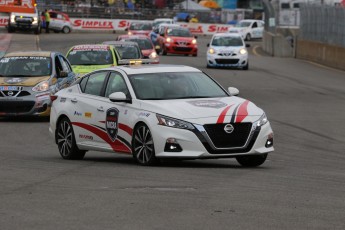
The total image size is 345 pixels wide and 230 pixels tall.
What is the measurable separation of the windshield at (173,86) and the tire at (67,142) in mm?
1557

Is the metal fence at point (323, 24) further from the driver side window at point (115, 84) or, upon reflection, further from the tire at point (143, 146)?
the tire at point (143, 146)

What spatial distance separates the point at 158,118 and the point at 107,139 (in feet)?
4.94

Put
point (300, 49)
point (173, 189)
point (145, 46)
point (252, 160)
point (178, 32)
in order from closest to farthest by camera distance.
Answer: point (173, 189) → point (252, 160) → point (145, 46) → point (178, 32) → point (300, 49)

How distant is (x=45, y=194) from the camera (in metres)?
10.1

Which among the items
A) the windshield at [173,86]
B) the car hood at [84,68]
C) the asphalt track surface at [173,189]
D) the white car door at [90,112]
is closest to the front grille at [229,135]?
the asphalt track surface at [173,189]

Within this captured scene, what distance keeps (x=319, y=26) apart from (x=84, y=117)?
35.2 metres

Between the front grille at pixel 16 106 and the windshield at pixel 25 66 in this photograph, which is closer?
the front grille at pixel 16 106

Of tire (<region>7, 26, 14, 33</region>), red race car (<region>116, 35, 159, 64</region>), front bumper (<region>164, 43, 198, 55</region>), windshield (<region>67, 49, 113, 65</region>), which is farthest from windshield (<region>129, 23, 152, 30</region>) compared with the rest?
windshield (<region>67, 49, 113, 65</region>)

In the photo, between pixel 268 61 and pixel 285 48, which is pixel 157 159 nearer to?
pixel 268 61

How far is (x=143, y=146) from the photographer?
13367mm

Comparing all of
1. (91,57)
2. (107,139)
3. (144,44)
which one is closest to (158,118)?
(107,139)

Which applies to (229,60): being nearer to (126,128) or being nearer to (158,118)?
(126,128)

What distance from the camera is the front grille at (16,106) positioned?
22469 mm

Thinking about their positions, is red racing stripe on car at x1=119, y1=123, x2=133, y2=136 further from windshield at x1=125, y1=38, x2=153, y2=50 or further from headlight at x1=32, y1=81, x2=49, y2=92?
windshield at x1=125, y1=38, x2=153, y2=50
